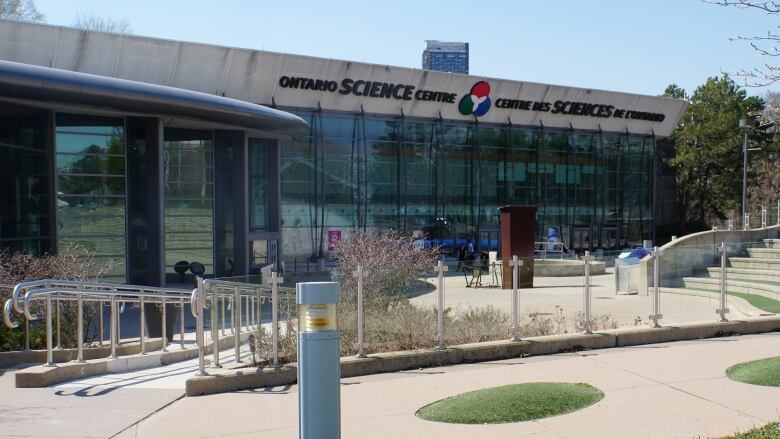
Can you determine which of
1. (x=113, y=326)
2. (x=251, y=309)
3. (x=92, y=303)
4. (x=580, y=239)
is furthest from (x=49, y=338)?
(x=580, y=239)

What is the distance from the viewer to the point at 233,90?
34.8 metres

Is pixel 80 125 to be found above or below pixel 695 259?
above

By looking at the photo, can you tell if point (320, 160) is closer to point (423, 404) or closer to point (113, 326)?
point (113, 326)

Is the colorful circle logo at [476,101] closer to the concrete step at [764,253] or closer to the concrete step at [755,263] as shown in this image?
the concrete step at [764,253]

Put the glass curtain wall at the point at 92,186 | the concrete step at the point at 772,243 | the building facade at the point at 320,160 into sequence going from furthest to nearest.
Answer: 1. the building facade at the point at 320,160
2. the glass curtain wall at the point at 92,186
3. the concrete step at the point at 772,243

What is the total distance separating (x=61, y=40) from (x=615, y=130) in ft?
117

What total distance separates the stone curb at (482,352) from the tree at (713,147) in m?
47.9

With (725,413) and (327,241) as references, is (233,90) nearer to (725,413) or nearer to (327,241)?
(327,241)

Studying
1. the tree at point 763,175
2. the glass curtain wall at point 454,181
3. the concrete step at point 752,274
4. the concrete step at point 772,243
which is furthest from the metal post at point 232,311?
the tree at point 763,175

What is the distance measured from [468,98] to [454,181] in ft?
16.8

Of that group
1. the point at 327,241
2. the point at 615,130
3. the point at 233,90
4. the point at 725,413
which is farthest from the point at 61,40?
the point at 615,130

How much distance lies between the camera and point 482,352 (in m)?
10.5

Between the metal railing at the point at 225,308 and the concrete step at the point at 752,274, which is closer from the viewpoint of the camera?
the metal railing at the point at 225,308

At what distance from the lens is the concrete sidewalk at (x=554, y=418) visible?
266 inches
